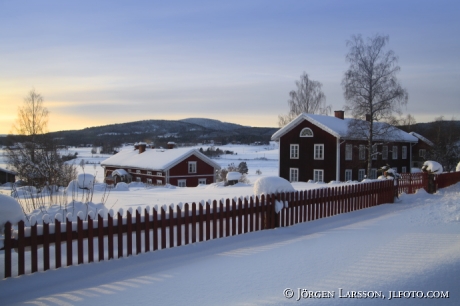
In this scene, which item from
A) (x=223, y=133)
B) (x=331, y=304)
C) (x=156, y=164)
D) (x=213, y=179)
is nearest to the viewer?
(x=331, y=304)

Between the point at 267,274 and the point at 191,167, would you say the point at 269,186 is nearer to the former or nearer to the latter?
the point at 267,274

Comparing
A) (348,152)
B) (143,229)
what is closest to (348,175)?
(348,152)

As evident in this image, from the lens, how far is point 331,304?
439 cm

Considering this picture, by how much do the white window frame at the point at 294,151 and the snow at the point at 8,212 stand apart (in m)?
31.6

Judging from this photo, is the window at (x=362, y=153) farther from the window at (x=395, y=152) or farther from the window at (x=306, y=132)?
the window at (x=395, y=152)

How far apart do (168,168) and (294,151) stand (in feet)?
46.1

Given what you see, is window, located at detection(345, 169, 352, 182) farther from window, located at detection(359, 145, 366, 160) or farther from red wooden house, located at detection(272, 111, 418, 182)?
window, located at detection(359, 145, 366, 160)

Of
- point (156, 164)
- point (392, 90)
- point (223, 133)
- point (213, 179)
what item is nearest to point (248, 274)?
point (392, 90)

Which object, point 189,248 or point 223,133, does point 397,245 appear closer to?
point 189,248

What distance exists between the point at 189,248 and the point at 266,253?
153 cm

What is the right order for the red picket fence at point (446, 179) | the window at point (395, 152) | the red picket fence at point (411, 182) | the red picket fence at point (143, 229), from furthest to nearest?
the window at point (395, 152)
the red picket fence at point (446, 179)
the red picket fence at point (411, 182)
the red picket fence at point (143, 229)

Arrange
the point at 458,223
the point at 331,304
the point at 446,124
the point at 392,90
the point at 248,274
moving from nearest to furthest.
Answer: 1. the point at 331,304
2. the point at 248,274
3. the point at 458,223
4. the point at 392,90
5. the point at 446,124

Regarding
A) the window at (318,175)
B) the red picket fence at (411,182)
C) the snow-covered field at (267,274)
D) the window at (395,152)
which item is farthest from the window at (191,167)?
the snow-covered field at (267,274)

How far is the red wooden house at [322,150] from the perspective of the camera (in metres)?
33.2
